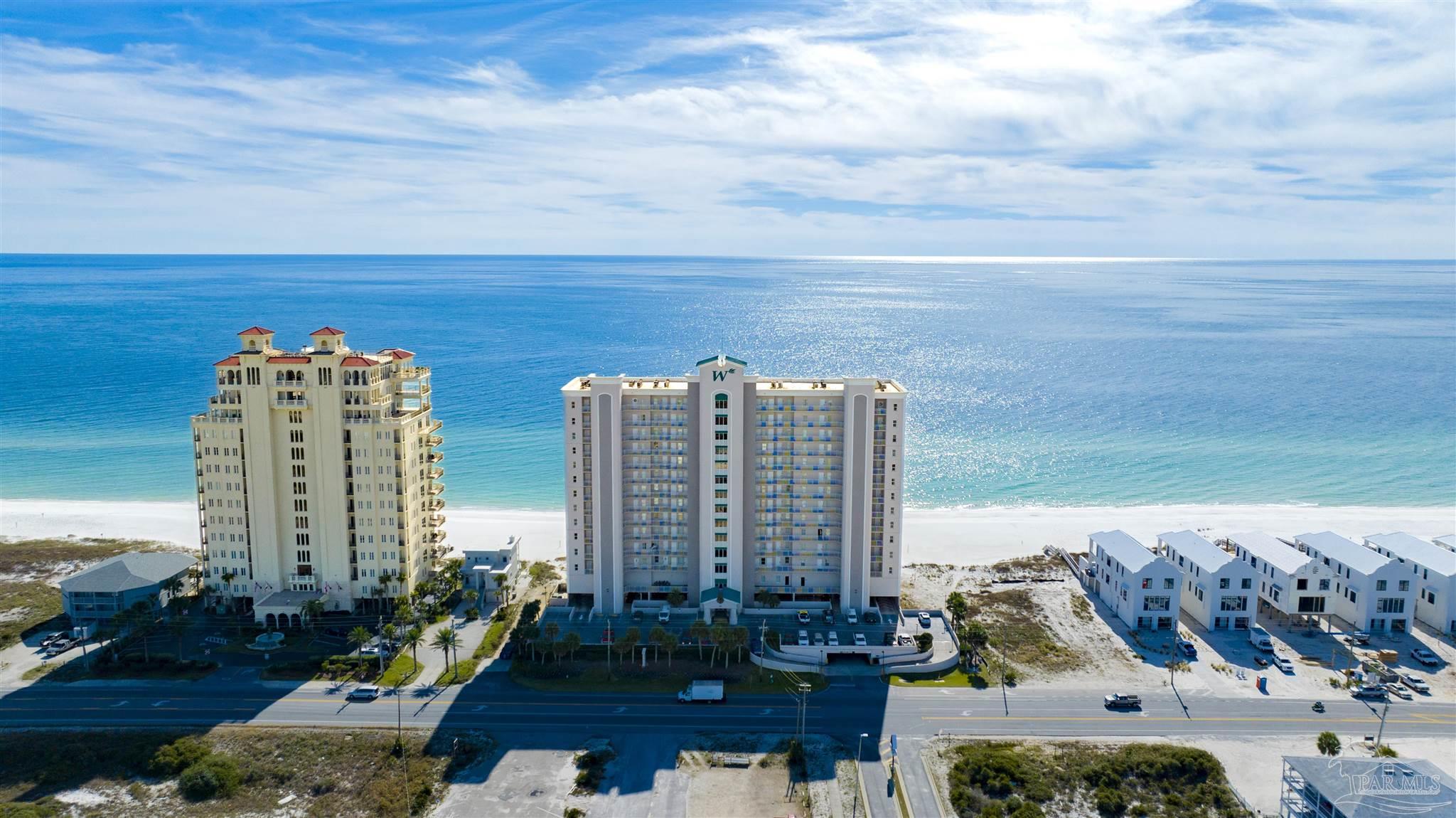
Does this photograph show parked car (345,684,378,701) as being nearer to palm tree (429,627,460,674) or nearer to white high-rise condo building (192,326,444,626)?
palm tree (429,627,460,674)

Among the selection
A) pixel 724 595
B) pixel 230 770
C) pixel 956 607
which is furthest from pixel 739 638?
pixel 230 770

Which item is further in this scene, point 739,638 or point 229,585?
point 229,585

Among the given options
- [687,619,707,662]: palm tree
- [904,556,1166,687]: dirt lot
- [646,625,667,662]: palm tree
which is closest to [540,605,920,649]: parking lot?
[646,625,667,662]: palm tree

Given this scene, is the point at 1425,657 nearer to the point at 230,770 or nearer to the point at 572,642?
the point at 572,642

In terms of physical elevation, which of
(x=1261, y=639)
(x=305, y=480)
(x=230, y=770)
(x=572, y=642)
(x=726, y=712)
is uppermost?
(x=305, y=480)

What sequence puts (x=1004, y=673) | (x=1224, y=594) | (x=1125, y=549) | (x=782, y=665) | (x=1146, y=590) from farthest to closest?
(x=1125, y=549)
(x=1146, y=590)
(x=1224, y=594)
(x=782, y=665)
(x=1004, y=673)

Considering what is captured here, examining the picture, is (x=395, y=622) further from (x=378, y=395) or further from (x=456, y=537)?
(x=456, y=537)
